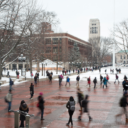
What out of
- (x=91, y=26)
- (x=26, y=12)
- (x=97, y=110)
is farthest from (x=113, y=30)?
(x=91, y=26)

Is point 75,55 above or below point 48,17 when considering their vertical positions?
below

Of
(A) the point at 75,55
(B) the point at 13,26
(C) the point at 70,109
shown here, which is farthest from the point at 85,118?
(A) the point at 75,55

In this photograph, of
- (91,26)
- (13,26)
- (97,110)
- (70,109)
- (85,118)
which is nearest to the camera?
(70,109)

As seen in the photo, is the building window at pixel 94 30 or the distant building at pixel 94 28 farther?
the building window at pixel 94 30

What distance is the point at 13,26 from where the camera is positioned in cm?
2459

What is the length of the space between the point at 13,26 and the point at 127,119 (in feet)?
65.7

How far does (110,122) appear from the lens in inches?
345

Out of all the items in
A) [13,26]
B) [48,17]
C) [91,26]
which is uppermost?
[91,26]

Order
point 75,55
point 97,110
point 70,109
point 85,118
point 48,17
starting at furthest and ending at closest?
point 75,55 → point 48,17 → point 97,110 → point 85,118 → point 70,109

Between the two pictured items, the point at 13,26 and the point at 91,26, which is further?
the point at 91,26

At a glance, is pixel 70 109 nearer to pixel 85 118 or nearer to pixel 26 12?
pixel 85 118

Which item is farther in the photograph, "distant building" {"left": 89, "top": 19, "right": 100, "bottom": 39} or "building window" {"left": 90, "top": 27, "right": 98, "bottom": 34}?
"building window" {"left": 90, "top": 27, "right": 98, "bottom": 34}

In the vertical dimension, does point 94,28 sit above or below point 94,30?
above

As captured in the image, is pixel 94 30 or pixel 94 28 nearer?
pixel 94 30
